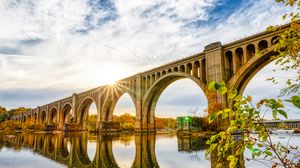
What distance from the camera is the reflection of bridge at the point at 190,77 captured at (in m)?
29.1

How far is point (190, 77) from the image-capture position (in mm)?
37812

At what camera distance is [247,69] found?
29109 millimetres

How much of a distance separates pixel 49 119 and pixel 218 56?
91.3m

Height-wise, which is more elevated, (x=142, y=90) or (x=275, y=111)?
(x=142, y=90)

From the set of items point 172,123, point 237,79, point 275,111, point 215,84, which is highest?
point 237,79

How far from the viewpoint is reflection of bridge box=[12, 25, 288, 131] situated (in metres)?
29.1

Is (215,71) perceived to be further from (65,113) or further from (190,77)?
(65,113)

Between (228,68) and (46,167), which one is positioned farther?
(228,68)

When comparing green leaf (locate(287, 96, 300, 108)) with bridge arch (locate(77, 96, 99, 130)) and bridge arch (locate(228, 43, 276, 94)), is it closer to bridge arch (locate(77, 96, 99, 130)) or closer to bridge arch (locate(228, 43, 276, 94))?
bridge arch (locate(228, 43, 276, 94))

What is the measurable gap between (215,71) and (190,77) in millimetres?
6532

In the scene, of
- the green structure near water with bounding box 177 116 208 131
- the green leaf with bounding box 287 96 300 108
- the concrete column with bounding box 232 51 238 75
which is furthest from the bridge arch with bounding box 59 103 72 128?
the green leaf with bounding box 287 96 300 108

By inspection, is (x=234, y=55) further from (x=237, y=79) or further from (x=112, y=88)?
(x=112, y=88)

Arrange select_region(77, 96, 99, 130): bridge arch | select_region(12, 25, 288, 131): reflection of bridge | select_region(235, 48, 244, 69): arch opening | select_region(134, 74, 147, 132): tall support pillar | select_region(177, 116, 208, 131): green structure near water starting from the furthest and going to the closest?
select_region(77, 96, 99, 130): bridge arch → select_region(134, 74, 147, 132): tall support pillar → select_region(177, 116, 208, 131): green structure near water → select_region(235, 48, 244, 69): arch opening → select_region(12, 25, 288, 131): reflection of bridge

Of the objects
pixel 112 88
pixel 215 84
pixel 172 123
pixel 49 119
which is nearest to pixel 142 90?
pixel 112 88
